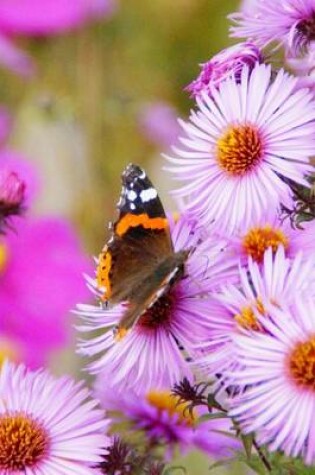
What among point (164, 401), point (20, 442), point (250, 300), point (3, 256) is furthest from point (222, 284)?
point (3, 256)

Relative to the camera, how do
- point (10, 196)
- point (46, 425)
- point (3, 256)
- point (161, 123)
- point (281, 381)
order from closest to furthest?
point (281, 381) < point (46, 425) < point (10, 196) < point (3, 256) < point (161, 123)

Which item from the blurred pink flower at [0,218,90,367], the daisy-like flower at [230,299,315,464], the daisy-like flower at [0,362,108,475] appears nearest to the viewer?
the daisy-like flower at [230,299,315,464]

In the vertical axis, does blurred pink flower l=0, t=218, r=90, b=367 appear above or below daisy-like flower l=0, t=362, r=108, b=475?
above

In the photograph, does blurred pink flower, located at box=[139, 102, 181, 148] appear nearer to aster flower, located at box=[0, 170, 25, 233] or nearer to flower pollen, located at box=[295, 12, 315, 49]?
aster flower, located at box=[0, 170, 25, 233]

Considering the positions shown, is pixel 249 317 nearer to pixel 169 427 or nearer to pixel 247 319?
pixel 247 319

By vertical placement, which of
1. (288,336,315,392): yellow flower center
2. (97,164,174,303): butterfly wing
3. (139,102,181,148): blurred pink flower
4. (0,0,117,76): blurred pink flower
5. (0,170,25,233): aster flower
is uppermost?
(0,0,117,76): blurred pink flower

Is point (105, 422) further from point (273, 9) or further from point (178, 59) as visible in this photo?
point (178, 59)

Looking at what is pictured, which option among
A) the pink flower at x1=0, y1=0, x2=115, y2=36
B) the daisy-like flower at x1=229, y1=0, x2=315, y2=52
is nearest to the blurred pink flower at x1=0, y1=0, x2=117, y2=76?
the pink flower at x1=0, y1=0, x2=115, y2=36
